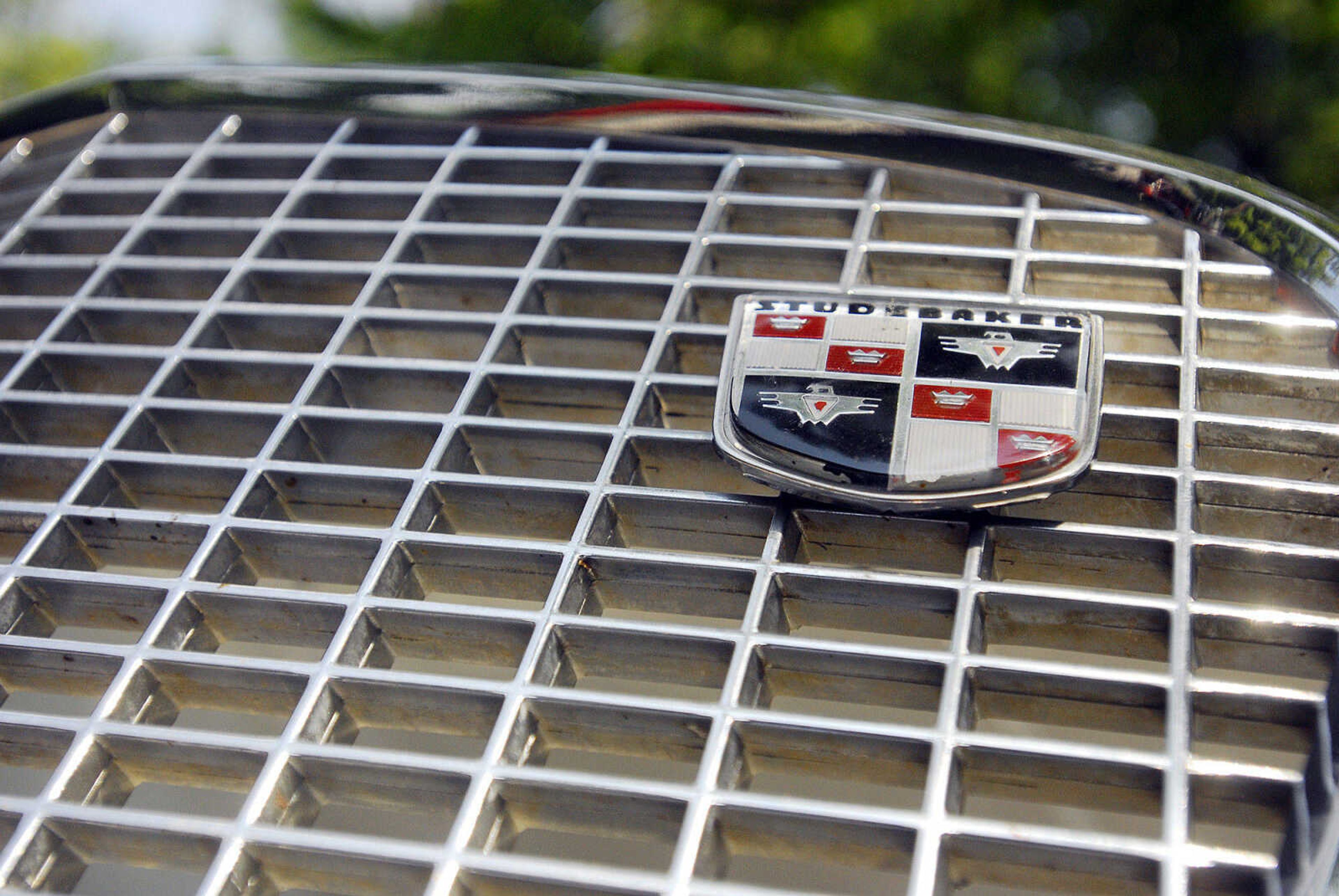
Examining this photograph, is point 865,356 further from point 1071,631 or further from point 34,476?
point 34,476

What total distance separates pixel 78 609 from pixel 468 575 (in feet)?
1.11

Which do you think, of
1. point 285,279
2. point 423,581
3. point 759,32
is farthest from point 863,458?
point 759,32

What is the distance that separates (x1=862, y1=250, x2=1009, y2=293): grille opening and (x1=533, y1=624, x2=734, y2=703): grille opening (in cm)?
48

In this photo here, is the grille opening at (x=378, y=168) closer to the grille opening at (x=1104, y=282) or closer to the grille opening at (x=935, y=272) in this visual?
the grille opening at (x=935, y=272)

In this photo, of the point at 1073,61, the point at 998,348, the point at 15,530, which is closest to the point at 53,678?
the point at 15,530

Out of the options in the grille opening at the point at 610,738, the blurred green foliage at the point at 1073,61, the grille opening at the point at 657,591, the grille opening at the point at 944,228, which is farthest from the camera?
the blurred green foliage at the point at 1073,61

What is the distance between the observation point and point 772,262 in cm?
128

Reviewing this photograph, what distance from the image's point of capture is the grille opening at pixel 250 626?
985mm

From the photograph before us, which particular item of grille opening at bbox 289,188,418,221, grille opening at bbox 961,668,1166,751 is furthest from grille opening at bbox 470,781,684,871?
grille opening at bbox 289,188,418,221

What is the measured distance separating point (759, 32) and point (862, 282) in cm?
461

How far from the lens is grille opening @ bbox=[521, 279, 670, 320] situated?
49.2 inches

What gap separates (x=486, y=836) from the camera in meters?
0.81

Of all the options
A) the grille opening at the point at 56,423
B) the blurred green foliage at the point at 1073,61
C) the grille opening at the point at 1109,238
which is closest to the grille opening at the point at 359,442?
the grille opening at the point at 56,423

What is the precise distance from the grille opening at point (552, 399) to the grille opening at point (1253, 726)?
1.80 feet
